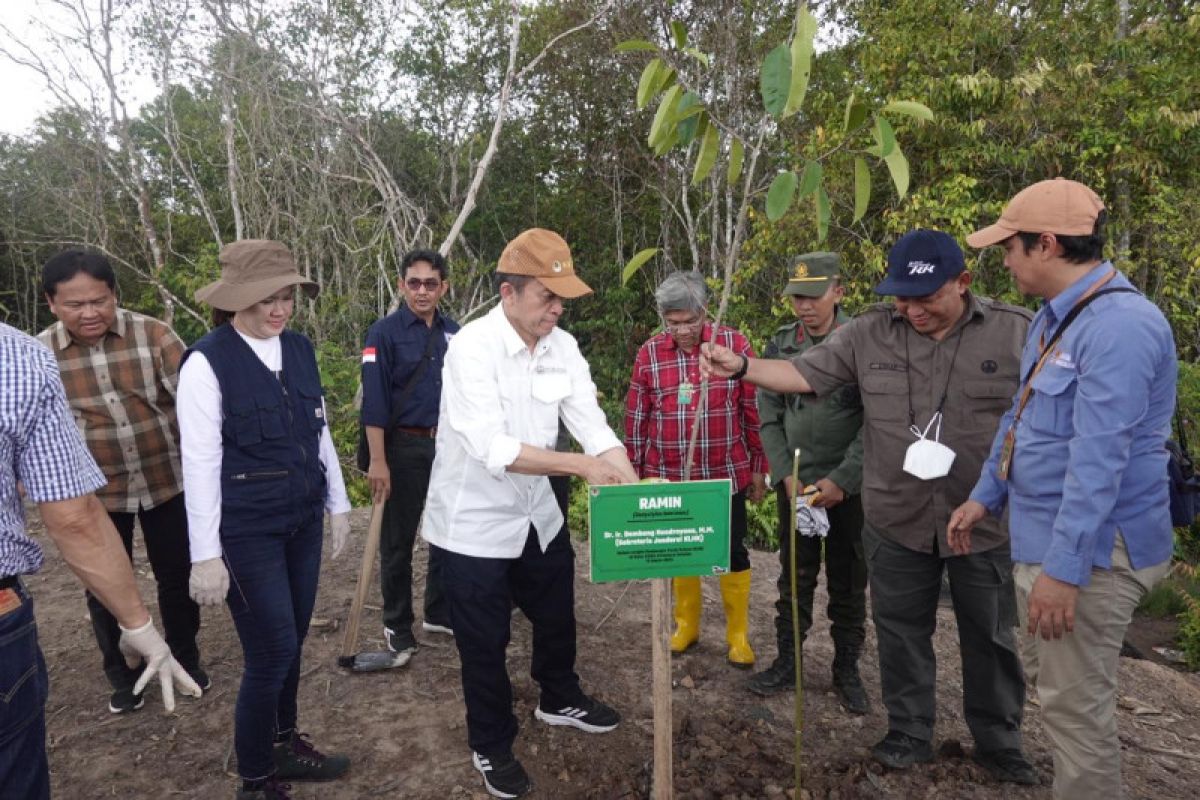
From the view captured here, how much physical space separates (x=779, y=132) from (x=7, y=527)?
10.8m

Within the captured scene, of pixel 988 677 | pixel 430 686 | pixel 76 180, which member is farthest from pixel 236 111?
pixel 988 677

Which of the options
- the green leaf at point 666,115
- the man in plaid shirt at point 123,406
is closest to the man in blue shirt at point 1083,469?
the green leaf at point 666,115

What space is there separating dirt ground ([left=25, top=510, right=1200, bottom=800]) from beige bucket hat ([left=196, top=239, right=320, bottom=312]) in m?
1.79

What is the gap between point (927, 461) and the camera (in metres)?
2.71

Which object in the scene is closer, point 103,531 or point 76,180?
point 103,531

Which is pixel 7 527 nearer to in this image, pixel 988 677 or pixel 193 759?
pixel 193 759

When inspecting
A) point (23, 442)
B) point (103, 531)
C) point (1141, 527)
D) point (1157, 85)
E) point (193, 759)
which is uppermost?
point (1157, 85)

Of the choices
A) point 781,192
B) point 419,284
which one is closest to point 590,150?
point 419,284

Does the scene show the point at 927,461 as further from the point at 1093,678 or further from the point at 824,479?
the point at 1093,678

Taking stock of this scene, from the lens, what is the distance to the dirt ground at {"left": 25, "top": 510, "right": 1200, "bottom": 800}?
2844mm

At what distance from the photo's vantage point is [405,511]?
12.8 feet

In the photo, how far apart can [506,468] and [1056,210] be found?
1.79m

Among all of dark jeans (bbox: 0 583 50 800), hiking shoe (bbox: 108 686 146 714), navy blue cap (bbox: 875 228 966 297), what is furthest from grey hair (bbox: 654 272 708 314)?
hiking shoe (bbox: 108 686 146 714)

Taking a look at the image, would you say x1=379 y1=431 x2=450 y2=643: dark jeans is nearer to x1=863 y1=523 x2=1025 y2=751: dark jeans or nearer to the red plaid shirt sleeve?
the red plaid shirt sleeve
